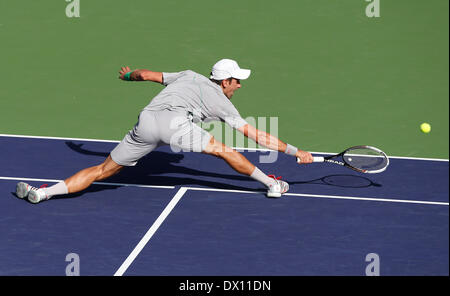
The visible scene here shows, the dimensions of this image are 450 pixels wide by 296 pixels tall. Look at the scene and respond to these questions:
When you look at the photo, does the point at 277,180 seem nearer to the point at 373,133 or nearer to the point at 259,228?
the point at 259,228

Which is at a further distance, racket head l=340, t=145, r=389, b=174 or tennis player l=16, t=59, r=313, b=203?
racket head l=340, t=145, r=389, b=174

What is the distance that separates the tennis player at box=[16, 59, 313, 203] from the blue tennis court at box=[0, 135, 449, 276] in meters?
0.29

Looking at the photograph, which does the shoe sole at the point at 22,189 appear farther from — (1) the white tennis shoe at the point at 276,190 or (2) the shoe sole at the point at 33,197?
(1) the white tennis shoe at the point at 276,190

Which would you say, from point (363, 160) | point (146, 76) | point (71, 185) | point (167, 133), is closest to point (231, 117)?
point (167, 133)

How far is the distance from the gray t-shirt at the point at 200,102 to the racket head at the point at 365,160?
4.75ft

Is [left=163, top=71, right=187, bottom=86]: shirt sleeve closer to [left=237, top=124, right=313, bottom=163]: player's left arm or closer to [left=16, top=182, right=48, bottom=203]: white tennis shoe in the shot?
[left=237, top=124, right=313, bottom=163]: player's left arm

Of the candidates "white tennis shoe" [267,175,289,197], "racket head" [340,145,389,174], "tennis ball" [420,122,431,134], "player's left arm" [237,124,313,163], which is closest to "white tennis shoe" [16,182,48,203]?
"player's left arm" [237,124,313,163]

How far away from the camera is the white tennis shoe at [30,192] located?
35.4 feet

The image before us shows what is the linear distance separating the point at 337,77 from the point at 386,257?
19.3 ft

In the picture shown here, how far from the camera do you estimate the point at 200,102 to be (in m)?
10.8

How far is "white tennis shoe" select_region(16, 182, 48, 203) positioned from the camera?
10.8 metres

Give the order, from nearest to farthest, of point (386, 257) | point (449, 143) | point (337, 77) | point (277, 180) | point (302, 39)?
point (386, 257) → point (277, 180) → point (449, 143) → point (337, 77) → point (302, 39)

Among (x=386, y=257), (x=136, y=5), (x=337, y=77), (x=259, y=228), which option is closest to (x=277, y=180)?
(x=259, y=228)

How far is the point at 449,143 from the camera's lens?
43.0 feet
